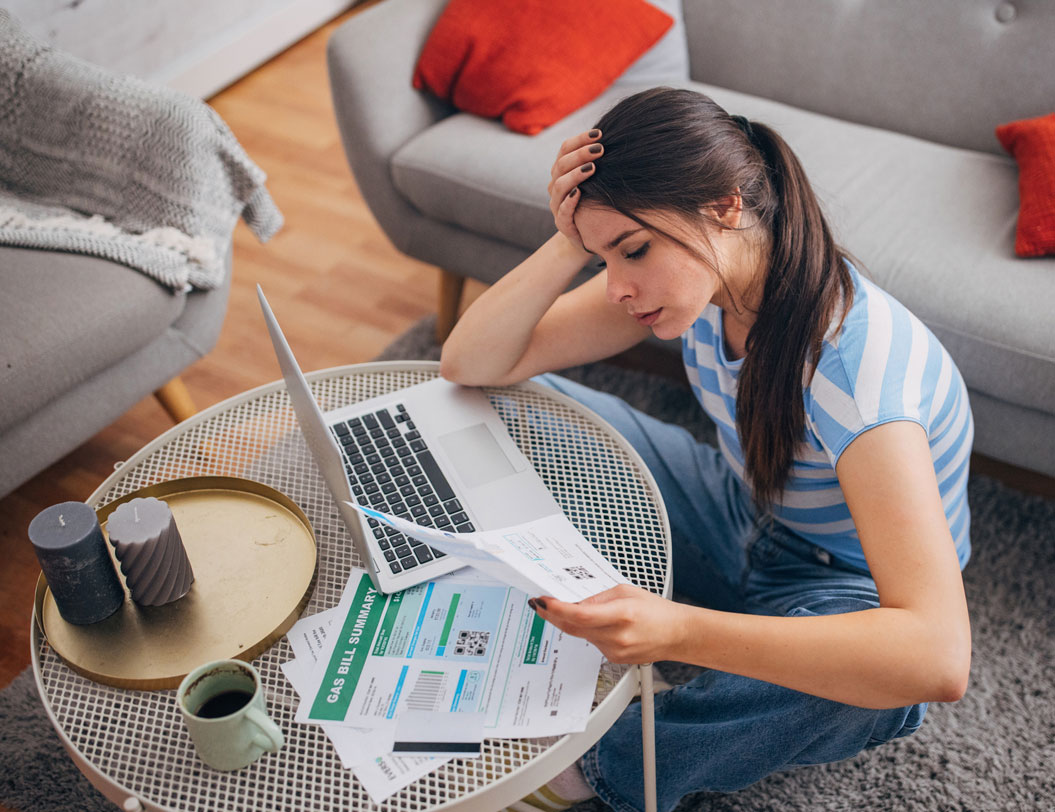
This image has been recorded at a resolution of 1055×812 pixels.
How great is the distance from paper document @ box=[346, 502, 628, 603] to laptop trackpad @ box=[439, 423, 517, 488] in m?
0.12

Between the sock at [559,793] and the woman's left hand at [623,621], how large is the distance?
0.31 m

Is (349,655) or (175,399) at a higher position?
(349,655)

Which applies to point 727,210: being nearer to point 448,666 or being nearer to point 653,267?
point 653,267

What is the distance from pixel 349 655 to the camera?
3.00 feet

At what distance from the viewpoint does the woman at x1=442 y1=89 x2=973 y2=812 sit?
0.85 meters

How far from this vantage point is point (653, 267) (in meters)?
0.98

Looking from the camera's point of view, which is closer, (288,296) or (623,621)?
(623,621)

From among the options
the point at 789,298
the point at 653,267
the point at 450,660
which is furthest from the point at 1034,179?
the point at 450,660

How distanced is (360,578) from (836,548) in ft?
2.04

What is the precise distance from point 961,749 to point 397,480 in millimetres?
950

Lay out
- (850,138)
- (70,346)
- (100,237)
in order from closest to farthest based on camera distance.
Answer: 1. (70,346)
2. (100,237)
3. (850,138)

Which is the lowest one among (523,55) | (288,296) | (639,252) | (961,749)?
(961,749)

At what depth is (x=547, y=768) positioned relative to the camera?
0.84m

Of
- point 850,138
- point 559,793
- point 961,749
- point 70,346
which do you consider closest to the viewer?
point 559,793
